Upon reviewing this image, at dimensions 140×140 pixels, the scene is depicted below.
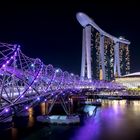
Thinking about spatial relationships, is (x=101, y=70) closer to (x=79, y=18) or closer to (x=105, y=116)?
(x=79, y=18)

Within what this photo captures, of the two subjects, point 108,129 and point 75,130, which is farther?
point 108,129

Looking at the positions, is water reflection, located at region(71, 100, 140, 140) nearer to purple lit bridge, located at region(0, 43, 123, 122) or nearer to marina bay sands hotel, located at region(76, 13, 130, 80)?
purple lit bridge, located at region(0, 43, 123, 122)

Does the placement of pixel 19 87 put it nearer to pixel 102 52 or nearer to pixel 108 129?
pixel 108 129

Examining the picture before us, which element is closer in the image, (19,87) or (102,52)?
(19,87)

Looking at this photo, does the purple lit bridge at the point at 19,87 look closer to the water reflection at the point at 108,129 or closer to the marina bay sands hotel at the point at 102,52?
the water reflection at the point at 108,129

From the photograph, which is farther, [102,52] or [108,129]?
[102,52]

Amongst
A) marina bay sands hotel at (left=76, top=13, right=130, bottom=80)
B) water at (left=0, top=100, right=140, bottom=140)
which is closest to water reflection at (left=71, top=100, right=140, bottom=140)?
water at (left=0, top=100, right=140, bottom=140)

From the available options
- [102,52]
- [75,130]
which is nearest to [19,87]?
[75,130]

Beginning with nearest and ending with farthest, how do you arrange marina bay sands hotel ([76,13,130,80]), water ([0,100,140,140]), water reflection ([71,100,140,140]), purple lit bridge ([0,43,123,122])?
purple lit bridge ([0,43,123,122]) → water ([0,100,140,140]) → water reflection ([71,100,140,140]) → marina bay sands hotel ([76,13,130,80])

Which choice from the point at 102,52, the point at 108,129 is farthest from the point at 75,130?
the point at 102,52

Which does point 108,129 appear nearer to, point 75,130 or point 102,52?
point 75,130
